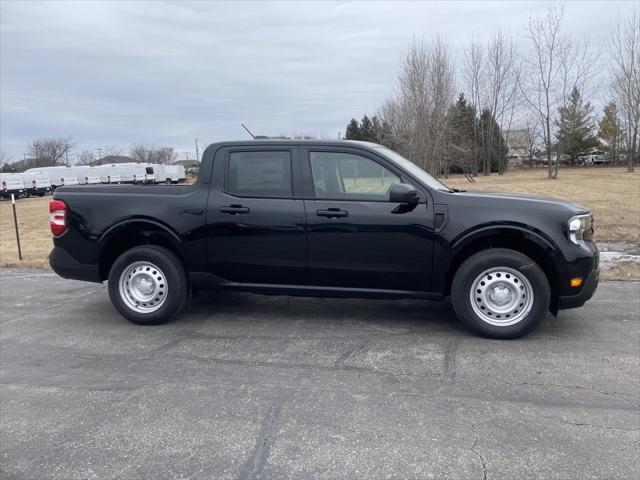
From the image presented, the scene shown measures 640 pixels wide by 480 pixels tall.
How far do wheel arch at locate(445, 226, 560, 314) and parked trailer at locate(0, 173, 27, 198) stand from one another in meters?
44.2

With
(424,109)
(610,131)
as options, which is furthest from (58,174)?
(610,131)

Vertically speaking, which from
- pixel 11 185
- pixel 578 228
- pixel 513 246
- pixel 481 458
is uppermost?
pixel 11 185

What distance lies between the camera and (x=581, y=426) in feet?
10.4

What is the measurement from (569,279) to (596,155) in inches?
3214

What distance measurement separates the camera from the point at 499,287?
476 centimetres

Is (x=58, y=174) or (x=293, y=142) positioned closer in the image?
(x=293, y=142)

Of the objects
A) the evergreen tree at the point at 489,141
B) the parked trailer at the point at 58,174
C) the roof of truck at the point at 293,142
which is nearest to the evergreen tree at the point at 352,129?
the evergreen tree at the point at 489,141

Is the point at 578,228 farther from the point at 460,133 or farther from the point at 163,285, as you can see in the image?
the point at 460,133

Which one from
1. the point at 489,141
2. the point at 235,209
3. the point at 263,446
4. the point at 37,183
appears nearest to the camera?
the point at 263,446

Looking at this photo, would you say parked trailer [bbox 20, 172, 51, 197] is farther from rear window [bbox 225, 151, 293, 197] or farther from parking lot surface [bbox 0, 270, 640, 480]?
rear window [bbox 225, 151, 293, 197]

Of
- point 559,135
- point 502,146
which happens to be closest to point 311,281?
point 559,135

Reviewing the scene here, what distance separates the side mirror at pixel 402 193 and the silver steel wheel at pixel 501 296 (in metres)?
0.96

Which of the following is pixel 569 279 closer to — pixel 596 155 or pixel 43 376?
pixel 43 376

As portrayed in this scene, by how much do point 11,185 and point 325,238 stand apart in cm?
4481
